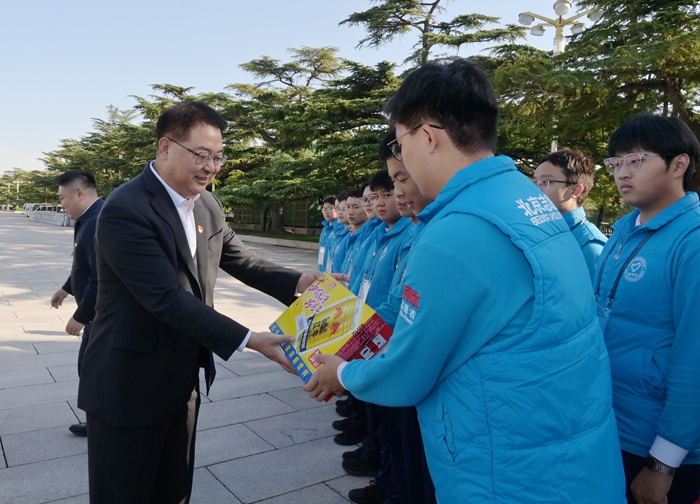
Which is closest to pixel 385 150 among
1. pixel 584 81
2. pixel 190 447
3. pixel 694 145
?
pixel 694 145

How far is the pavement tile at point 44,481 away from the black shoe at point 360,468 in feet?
4.84

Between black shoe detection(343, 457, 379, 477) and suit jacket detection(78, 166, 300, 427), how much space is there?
1.44 meters

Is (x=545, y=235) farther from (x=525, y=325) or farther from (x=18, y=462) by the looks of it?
(x=18, y=462)

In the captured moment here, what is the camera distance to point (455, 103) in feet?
4.06

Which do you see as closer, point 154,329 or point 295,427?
Result: point 154,329

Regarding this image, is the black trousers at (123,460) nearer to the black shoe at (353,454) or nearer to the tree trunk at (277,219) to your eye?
the black shoe at (353,454)

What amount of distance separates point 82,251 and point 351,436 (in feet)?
7.35

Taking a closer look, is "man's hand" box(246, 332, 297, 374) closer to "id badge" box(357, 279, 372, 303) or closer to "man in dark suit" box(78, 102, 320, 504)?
"man in dark suit" box(78, 102, 320, 504)

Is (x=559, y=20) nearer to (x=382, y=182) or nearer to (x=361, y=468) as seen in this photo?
(x=382, y=182)

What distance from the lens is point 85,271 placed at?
335 centimetres

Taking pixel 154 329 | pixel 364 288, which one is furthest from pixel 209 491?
pixel 364 288

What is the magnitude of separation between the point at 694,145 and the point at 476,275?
4.13 feet

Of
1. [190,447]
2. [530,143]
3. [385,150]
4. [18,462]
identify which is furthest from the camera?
[530,143]

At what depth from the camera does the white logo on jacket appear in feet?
5.34
